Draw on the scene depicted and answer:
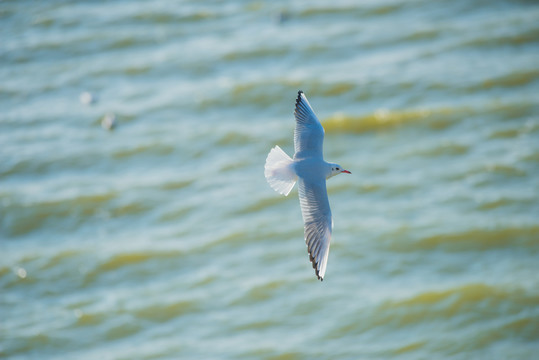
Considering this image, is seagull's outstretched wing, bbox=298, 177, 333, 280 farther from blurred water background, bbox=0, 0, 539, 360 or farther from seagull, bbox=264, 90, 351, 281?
blurred water background, bbox=0, 0, 539, 360

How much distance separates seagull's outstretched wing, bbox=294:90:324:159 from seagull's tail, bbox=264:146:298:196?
0.19 metres

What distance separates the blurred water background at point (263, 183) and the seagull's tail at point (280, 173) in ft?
13.5

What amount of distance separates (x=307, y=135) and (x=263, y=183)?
20.1 ft

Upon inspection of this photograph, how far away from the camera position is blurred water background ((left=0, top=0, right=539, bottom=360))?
9.73m

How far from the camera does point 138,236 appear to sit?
11344 millimetres

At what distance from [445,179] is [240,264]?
335 centimetres

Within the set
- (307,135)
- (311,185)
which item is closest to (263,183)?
(307,135)

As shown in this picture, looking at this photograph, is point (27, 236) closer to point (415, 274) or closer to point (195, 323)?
point (195, 323)

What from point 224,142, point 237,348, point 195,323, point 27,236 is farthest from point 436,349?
point 27,236

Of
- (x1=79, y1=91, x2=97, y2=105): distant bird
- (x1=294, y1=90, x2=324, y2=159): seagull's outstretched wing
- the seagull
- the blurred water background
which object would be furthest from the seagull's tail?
(x1=79, y1=91, x2=97, y2=105): distant bird

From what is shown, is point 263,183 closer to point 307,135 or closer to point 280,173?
point 307,135

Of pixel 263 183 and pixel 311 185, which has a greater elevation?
pixel 263 183

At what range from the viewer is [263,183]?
12.0 m

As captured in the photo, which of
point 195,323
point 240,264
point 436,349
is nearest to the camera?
point 436,349
